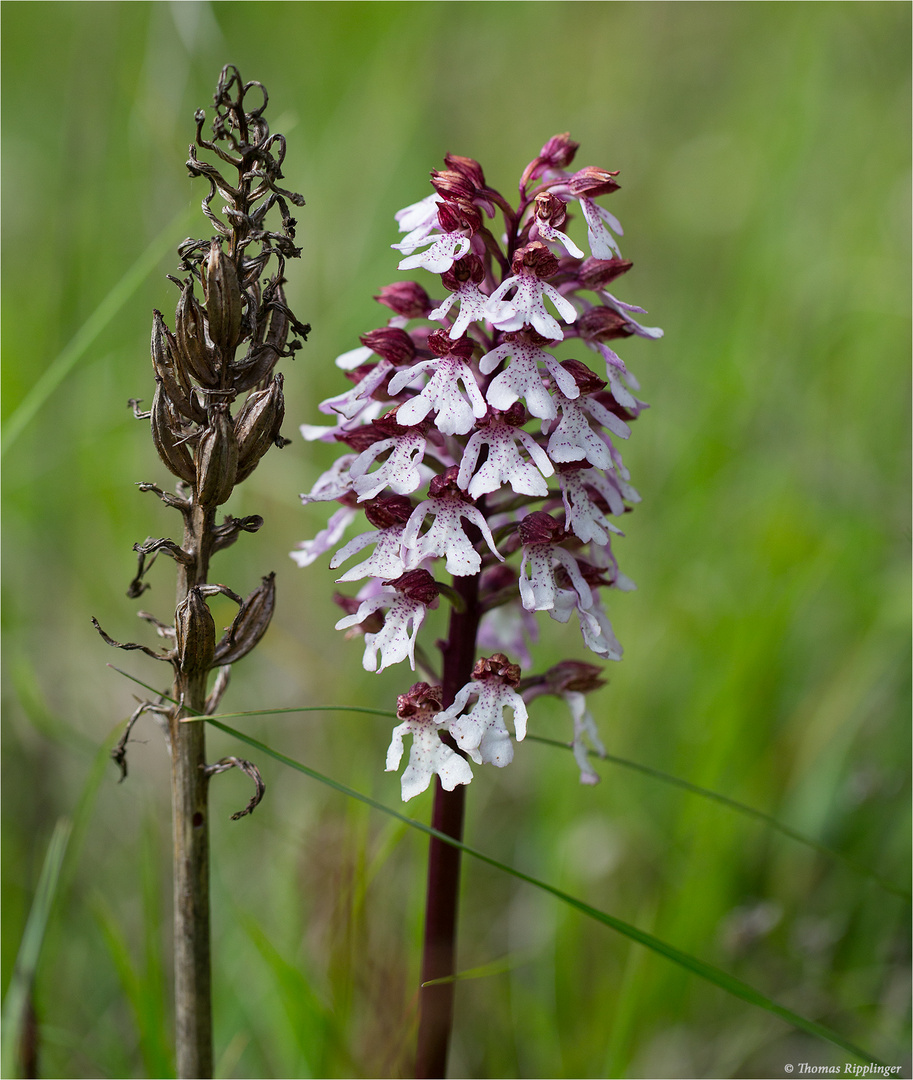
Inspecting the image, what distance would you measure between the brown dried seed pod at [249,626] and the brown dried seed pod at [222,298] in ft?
1.27

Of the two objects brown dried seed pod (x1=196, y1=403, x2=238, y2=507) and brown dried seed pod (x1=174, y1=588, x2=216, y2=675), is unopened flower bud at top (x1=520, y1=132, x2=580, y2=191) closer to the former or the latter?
brown dried seed pod (x1=196, y1=403, x2=238, y2=507)

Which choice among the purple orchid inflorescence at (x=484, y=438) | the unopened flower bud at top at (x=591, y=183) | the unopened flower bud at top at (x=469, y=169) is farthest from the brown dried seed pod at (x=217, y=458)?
the unopened flower bud at top at (x=591, y=183)

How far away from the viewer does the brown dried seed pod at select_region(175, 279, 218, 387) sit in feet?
4.37

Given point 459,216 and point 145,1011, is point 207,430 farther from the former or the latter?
point 145,1011

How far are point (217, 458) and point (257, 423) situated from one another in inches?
3.4

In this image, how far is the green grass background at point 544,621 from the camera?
94.8 inches

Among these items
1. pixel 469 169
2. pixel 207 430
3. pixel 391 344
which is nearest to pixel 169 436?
pixel 207 430

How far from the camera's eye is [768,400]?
13.1ft

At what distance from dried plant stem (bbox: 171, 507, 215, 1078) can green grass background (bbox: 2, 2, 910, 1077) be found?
32cm

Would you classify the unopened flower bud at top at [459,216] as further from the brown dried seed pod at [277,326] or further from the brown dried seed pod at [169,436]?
the brown dried seed pod at [169,436]

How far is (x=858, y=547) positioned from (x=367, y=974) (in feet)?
8.02

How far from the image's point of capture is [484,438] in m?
1.52

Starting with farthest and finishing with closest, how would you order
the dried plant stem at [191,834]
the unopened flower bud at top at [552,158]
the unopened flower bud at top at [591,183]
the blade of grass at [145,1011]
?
the blade of grass at [145,1011] < the unopened flower bud at top at [552,158] < the unopened flower bud at top at [591,183] < the dried plant stem at [191,834]

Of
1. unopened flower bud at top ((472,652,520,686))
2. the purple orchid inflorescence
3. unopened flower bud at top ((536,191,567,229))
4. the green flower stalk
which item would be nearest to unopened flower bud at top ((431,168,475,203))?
the purple orchid inflorescence
